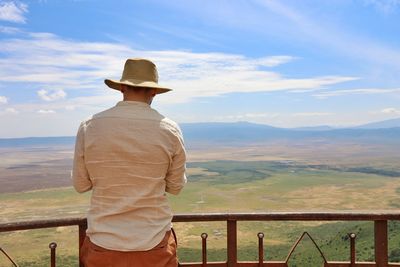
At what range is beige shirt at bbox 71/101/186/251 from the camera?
78.2 inches

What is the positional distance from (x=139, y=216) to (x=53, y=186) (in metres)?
117

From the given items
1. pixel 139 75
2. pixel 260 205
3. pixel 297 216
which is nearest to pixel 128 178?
pixel 139 75

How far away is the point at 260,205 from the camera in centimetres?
7519

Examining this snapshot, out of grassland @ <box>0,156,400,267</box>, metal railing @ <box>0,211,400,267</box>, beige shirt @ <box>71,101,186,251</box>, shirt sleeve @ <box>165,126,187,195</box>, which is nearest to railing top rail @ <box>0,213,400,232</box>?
metal railing @ <box>0,211,400,267</box>

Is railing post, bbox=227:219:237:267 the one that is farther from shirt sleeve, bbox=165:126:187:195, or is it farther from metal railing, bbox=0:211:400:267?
shirt sleeve, bbox=165:126:187:195

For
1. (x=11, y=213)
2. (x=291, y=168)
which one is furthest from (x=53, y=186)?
(x=291, y=168)

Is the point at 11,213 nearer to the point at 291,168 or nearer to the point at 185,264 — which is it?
the point at 185,264

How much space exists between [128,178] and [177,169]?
276mm

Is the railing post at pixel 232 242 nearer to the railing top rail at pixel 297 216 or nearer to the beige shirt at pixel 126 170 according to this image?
the railing top rail at pixel 297 216

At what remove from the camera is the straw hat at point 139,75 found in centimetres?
213

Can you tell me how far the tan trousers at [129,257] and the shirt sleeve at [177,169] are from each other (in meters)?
0.26

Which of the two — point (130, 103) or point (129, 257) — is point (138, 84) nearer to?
point (130, 103)

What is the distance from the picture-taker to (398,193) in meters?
82.1

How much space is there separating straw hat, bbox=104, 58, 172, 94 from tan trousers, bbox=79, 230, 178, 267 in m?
0.77
